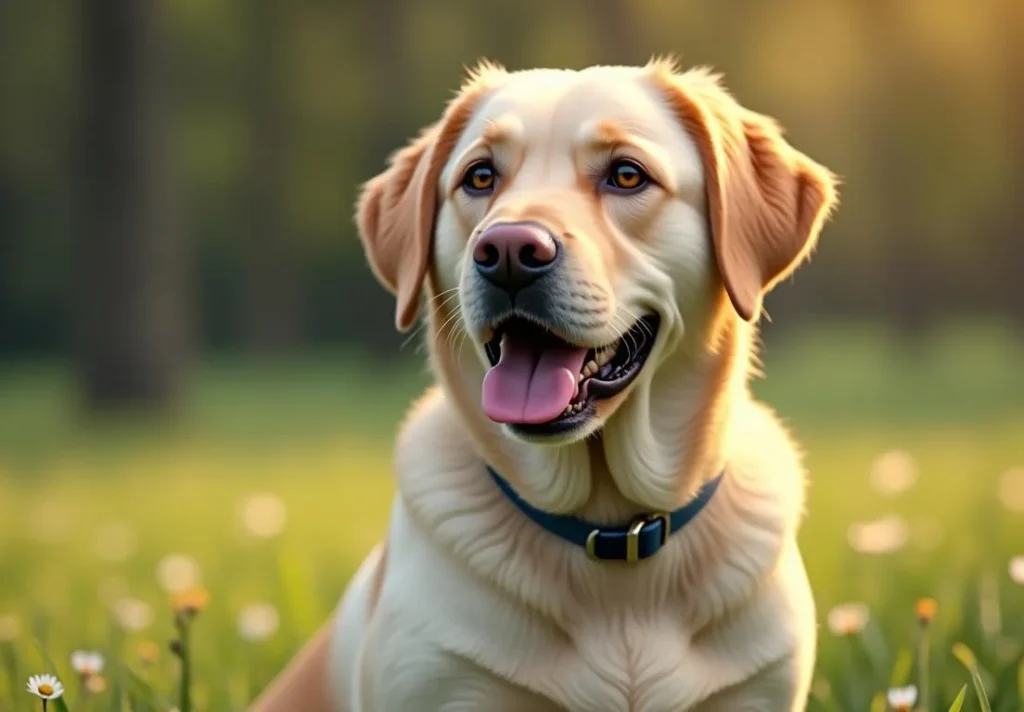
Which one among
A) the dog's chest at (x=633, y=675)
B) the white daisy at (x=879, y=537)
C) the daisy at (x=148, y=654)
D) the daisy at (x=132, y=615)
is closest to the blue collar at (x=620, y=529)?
the dog's chest at (x=633, y=675)

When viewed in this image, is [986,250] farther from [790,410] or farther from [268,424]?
[268,424]

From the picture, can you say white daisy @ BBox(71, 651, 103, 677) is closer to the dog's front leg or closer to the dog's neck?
the dog's neck

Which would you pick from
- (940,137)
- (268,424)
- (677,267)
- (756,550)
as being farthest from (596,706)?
(940,137)

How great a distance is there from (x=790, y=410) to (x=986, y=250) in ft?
39.3

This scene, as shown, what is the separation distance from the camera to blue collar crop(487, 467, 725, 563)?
3.62m

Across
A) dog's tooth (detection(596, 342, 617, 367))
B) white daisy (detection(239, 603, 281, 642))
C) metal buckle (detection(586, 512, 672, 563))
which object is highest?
dog's tooth (detection(596, 342, 617, 367))

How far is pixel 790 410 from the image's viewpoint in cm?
1484

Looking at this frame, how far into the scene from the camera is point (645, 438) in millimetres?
3715

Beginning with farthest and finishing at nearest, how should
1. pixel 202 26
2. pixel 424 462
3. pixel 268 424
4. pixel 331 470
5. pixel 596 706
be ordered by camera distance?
pixel 202 26 → pixel 268 424 → pixel 331 470 → pixel 424 462 → pixel 596 706

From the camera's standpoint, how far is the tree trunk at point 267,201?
22484mm

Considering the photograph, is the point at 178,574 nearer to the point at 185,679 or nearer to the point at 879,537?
the point at 185,679

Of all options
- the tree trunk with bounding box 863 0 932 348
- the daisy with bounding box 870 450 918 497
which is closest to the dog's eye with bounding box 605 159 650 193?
the daisy with bounding box 870 450 918 497

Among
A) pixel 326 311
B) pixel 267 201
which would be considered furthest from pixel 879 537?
pixel 326 311

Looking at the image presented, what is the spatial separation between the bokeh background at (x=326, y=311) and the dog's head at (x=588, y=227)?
61.2 inches
